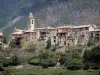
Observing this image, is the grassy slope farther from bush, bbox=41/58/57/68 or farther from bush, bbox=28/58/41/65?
bush, bbox=28/58/41/65

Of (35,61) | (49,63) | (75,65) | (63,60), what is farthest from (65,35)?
(75,65)

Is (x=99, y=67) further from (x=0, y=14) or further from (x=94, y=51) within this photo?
(x=0, y=14)

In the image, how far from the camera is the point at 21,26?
554 feet

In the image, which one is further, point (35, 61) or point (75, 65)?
point (35, 61)

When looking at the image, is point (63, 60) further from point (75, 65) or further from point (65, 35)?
point (65, 35)

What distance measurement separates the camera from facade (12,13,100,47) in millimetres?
92706

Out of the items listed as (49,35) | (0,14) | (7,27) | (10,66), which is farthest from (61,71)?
(0,14)

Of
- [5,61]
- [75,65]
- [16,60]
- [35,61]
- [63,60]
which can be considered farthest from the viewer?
[16,60]

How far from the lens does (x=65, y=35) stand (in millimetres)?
96875

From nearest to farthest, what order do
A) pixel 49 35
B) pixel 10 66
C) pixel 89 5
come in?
pixel 10 66 < pixel 49 35 < pixel 89 5

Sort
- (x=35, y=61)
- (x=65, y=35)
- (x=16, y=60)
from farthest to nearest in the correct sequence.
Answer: (x=65, y=35) → (x=16, y=60) → (x=35, y=61)

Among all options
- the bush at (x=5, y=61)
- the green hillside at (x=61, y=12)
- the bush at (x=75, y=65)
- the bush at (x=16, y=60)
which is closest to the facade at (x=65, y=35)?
the bush at (x=75, y=65)

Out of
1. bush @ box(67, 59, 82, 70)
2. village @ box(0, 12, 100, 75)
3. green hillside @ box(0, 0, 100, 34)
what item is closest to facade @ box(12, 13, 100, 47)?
village @ box(0, 12, 100, 75)

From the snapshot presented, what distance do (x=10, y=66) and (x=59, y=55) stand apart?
9.28 m
